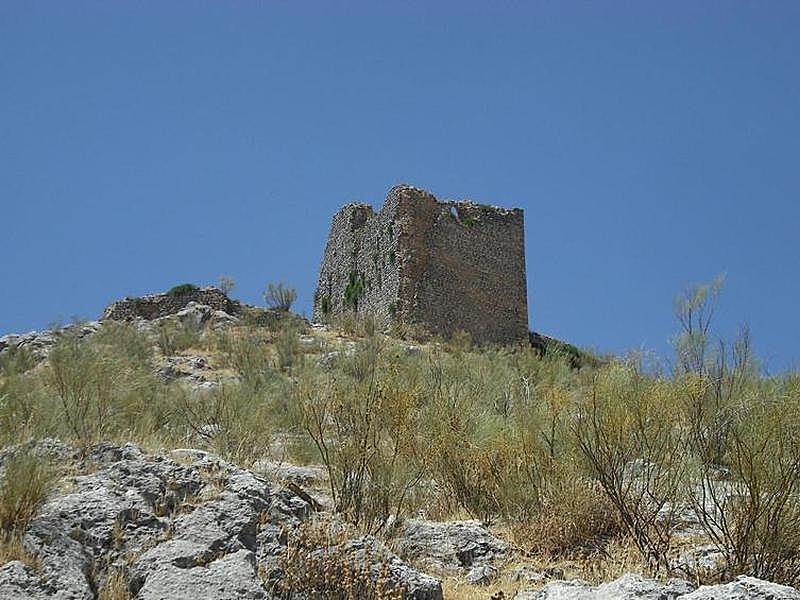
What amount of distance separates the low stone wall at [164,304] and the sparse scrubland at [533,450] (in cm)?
1326

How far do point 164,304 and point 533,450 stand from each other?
18.0 meters

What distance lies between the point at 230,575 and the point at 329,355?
10.5m

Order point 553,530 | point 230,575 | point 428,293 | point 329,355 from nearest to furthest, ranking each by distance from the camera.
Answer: point 230,575
point 553,530
point 329,355
point 428,293

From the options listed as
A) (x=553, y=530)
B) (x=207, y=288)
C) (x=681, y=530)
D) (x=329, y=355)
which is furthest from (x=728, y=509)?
(x=207, y=288)

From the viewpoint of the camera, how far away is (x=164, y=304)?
23844mm

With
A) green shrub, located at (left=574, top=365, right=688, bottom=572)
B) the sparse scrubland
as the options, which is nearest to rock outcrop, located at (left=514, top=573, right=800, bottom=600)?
the sparse scrubland

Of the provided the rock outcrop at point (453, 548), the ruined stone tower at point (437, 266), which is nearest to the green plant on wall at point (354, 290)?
the ruined stone tower at point (437, 266)

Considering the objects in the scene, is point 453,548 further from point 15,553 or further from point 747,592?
point 15,553

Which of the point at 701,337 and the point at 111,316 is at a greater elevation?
the point at 111,316

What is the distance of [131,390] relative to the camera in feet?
29.8

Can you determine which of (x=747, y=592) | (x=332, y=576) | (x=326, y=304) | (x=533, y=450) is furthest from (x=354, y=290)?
(x=747, y=592)

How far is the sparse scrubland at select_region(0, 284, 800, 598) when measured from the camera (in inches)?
218

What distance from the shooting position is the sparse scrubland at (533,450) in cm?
553

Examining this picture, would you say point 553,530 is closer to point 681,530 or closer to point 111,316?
point 681,530
